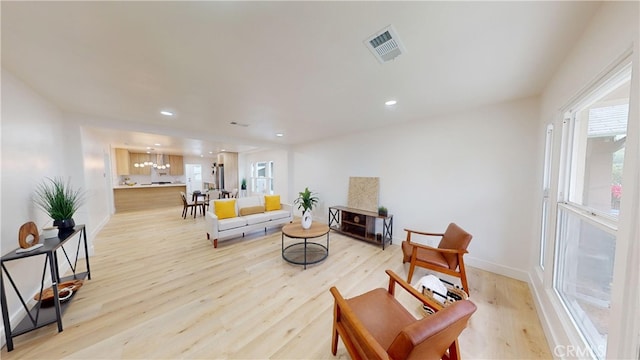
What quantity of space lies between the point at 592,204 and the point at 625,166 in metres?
0.84

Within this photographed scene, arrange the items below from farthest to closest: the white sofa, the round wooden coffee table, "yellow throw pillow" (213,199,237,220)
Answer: "yellow throw pillow" (213,199,237,220) → the white sofa → the round wooden coffee table

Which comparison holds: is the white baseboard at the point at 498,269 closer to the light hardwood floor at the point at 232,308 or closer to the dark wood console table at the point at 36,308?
the light hardwood floor at the point at 232,308

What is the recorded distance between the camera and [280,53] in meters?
1.51

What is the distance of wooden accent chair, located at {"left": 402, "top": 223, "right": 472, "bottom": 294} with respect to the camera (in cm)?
216

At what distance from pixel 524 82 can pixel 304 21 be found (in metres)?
2.39

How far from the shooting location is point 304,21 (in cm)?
120

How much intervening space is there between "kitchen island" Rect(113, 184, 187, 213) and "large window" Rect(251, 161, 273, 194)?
2818 mm

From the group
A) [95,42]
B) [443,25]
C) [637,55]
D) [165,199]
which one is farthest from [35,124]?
[165,199]

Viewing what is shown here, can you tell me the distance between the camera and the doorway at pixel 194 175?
343 inches

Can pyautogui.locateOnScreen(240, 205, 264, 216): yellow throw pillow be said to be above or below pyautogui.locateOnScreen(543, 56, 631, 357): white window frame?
below

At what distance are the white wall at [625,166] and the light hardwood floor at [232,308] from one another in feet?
1.18

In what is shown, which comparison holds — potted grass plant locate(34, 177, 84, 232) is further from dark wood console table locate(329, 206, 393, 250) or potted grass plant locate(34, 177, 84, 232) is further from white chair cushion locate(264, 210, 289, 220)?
dark wood console table locate(329, 206, 393, 250)

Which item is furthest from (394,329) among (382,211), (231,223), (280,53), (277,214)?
(277,214)

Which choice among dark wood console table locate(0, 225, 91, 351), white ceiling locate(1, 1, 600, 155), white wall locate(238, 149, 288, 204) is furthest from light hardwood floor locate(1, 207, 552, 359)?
white wall locate(238, 149, 288, 204)
